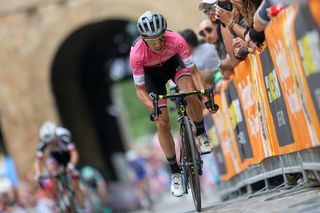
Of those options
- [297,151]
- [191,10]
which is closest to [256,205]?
[297,151]

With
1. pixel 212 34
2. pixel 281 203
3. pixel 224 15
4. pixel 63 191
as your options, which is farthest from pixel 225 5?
pixel 63 191

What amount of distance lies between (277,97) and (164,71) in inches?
64.4

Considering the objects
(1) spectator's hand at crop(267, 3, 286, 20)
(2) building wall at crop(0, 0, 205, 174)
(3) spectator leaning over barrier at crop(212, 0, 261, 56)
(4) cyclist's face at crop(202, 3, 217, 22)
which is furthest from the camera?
(2) building wall at crop(0, 0, 205, 174)

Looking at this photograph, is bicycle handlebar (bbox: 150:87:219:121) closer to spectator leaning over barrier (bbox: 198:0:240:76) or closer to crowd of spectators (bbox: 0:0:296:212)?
crowd of spectators (bbox: 0:0:296:212)

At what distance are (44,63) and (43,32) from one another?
796mm

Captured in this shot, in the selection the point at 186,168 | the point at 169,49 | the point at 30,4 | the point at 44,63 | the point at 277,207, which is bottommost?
the point at 277,207

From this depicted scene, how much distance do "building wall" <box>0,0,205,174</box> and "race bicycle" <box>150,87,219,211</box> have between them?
1197 cm

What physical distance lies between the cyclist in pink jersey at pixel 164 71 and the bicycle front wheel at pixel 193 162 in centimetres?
30

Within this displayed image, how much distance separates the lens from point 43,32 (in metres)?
21.2

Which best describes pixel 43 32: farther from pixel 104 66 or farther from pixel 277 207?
pixel 277 207

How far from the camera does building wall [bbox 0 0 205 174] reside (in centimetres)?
2091

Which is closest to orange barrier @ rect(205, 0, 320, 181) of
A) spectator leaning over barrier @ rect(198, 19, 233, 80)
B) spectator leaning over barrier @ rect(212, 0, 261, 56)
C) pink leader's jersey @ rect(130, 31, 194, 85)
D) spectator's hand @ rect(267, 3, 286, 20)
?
spectator's hand @ rect(267, 3, 286, 20)

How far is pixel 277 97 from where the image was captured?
8008 millimetres

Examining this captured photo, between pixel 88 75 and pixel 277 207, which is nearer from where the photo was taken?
pixel 277 207
